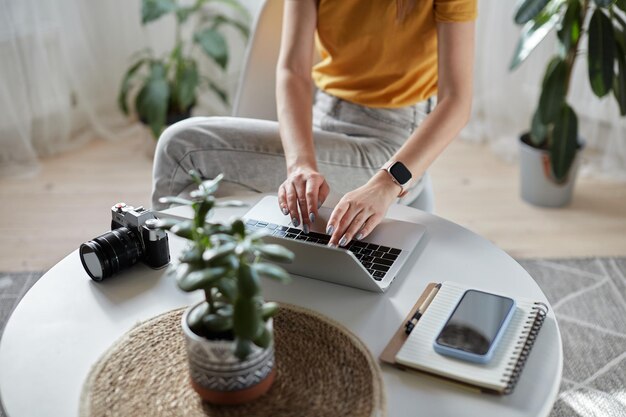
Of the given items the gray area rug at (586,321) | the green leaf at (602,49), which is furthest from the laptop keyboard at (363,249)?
the green leaf at (602,49)

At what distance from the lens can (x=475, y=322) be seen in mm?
958

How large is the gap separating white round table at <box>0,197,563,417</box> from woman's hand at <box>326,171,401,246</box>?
0.09 meters

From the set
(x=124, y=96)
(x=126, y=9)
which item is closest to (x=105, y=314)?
(x=124, y=96)

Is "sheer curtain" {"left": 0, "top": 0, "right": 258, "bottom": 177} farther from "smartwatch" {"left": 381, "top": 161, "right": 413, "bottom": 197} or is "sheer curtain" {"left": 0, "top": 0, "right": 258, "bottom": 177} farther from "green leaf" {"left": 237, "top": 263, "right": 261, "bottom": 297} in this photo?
"green leaf" {"left": 237, "top": 263, "right": 261, "bottom": 297}

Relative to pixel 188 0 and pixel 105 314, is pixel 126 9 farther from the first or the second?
pixel 105 314

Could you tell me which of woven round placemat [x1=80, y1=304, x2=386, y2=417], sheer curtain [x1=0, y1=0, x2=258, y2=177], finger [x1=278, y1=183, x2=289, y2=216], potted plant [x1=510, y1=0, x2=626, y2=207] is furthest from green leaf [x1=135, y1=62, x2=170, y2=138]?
woven round placemat [x1=80, y1=304, x2=386, y2=417]

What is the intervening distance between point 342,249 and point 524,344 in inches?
11.3

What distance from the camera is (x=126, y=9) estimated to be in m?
2.71

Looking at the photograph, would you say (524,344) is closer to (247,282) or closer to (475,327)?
(475,327)

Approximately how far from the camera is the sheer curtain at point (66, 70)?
8.10 feet

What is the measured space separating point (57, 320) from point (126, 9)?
1.97 m

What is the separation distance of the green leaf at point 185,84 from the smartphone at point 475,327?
1703 millimetres

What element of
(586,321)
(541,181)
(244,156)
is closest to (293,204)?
(244,156)

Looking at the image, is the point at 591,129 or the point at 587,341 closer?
the point at 587,341
